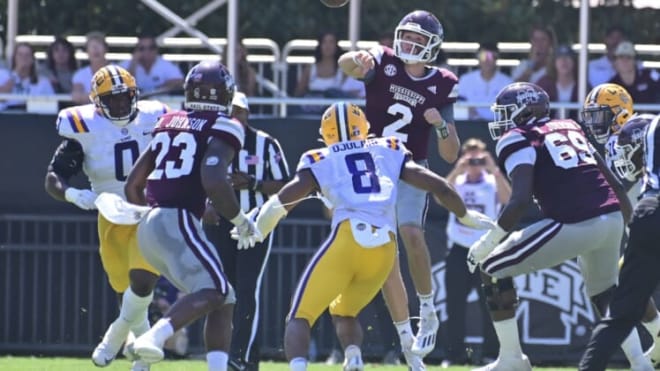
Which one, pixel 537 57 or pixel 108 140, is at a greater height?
pixel 537 57

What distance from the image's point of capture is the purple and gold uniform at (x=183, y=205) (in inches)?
387

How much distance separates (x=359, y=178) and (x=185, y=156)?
1069 mm

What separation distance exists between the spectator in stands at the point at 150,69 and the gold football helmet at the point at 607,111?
482cm

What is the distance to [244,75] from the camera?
48.5 feet

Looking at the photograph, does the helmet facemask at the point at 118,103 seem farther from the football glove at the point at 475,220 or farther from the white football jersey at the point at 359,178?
the football glove at the point at 475,220

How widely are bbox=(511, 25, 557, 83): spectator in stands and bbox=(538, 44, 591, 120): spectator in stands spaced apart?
0.15 m

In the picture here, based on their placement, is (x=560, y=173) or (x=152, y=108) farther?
(x=152, y=108)

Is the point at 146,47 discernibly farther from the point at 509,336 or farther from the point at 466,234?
the point at 509,336

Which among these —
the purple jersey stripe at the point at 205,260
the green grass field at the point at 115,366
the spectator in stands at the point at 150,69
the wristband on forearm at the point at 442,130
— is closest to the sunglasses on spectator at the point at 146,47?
the spectator in stands at the point at 150,69

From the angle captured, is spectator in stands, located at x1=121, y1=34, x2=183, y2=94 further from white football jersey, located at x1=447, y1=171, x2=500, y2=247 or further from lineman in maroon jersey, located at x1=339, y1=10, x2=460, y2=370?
lineman in maroon jersey, located at x1=339, y1=10, x2=460, y2=370

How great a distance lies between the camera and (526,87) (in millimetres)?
10828

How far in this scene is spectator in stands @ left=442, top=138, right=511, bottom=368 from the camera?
45.3 feet

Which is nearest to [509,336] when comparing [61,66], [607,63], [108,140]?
[108,140]

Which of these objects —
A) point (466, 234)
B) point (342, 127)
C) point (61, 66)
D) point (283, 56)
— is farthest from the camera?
point (283, 56)
